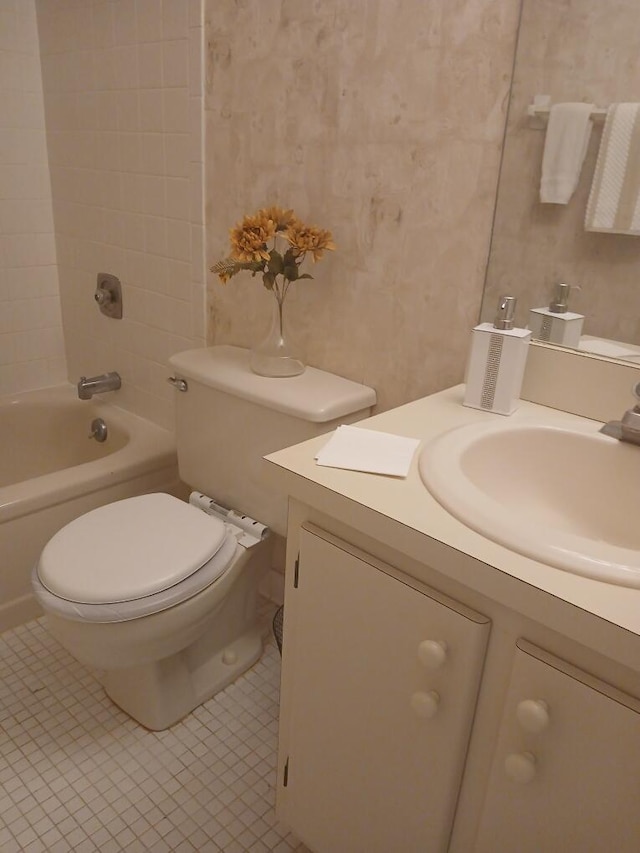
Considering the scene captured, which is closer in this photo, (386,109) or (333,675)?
(333,675)

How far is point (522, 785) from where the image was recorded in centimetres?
76

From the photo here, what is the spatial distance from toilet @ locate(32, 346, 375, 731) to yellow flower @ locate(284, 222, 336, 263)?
0.30 m

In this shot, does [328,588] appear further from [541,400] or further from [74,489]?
[74,489]

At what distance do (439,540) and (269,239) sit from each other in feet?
2.96

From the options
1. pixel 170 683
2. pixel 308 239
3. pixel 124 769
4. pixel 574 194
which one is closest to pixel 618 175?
pixel 574 194

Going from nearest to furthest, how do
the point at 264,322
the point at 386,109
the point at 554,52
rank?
the point at 554,52 < the point at 386,109 < the point at 264,322

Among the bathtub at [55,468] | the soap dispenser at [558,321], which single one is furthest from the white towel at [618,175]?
the bathtub at [55,468]

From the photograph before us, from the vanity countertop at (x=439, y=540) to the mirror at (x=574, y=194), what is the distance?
0.73 ft

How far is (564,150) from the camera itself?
44.0 inches

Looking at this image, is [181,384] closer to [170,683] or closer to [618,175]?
[170,683]

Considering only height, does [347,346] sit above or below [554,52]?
below

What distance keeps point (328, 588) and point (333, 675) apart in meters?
0.15

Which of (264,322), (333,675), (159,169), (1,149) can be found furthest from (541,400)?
(1,149)

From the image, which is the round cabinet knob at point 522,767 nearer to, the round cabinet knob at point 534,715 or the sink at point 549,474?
the round cabinet knob at point 534,715
